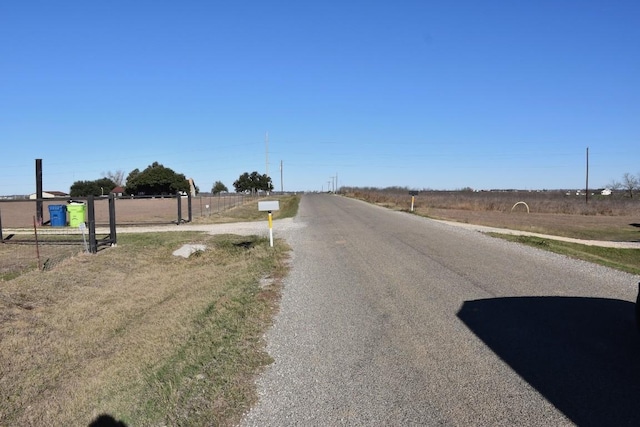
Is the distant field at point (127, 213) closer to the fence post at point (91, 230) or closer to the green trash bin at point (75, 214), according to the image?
the fence post at point (91, 230)

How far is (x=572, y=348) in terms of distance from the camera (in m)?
5.50

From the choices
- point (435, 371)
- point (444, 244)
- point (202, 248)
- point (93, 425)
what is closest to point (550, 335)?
point (435, 371)

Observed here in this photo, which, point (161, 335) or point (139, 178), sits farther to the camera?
point (139, 178)

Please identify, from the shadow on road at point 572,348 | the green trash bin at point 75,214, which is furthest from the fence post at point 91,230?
the shadow on road at point 572,348

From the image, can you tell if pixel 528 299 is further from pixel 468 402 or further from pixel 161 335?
pixel 161 335

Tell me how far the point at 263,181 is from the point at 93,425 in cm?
15227

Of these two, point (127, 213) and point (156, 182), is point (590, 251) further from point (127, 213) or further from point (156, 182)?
point (156, 182)

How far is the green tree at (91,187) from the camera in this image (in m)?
122

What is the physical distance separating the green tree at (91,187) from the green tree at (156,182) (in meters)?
12.4

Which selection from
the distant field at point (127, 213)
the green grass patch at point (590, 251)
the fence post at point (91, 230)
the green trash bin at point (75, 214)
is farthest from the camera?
the distant field at point (127, 213)

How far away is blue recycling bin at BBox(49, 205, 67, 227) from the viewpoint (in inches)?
1033

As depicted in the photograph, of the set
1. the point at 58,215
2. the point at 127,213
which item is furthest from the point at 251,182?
the point at 58,215

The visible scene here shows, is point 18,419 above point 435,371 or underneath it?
underneath

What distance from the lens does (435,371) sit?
4.91m
